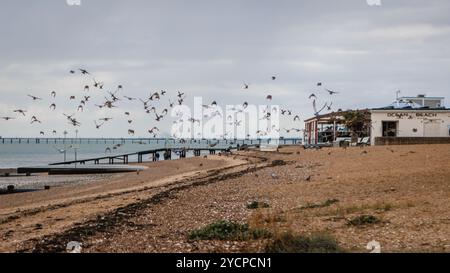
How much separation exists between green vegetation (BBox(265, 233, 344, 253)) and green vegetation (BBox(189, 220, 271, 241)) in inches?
47.8

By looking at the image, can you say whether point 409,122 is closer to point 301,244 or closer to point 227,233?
point 227,233

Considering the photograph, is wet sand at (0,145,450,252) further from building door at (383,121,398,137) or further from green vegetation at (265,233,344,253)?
building door at (383,121,398,137)

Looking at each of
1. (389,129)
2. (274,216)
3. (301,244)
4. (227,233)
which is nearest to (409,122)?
(389,129)

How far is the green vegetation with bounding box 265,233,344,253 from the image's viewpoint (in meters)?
10.5

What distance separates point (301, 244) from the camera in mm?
10922

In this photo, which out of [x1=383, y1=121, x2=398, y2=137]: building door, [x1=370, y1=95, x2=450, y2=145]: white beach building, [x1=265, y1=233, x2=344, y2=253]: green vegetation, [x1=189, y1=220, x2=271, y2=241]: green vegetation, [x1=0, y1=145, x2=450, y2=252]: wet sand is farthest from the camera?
[x1=383, y1=121, x2=398, y2=137]: building door

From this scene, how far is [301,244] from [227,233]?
8.03 feet

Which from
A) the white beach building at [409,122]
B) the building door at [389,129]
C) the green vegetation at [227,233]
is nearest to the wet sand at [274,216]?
the green vegetation at [227,233]

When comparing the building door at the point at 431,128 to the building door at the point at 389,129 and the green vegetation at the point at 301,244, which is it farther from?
the green vegetation at the point at 301,244

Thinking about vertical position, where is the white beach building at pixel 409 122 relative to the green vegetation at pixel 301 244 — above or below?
above

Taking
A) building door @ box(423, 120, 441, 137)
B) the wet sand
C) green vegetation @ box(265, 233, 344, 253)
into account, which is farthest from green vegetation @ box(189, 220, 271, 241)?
building door @ box(423, 120, 441, 137)

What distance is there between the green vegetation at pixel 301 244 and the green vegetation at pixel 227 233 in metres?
1.21

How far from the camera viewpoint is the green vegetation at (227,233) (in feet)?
40.7

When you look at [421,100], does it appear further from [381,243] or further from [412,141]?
[381,243]
